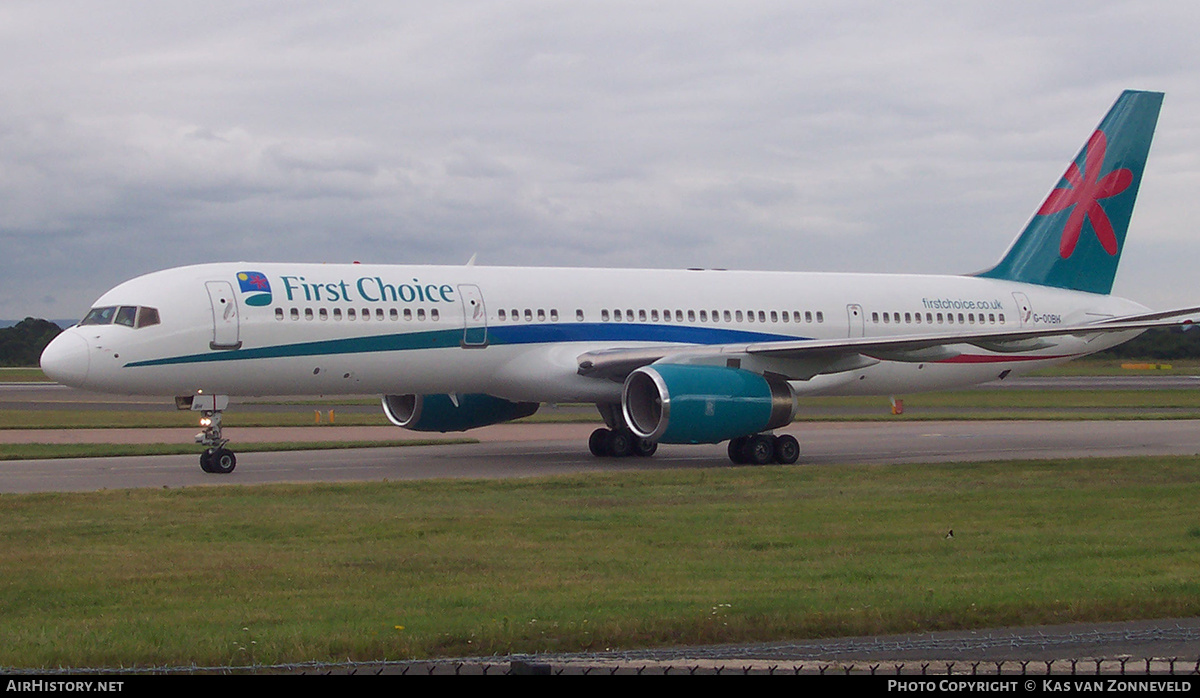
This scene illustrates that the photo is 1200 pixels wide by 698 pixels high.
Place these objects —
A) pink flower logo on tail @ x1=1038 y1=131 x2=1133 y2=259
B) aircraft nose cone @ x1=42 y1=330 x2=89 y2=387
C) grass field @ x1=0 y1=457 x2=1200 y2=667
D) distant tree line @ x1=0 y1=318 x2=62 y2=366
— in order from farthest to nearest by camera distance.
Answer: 1. distant tree line @ x1=0 y1=318 x2=62 y2=366
2. pink flower logo on tail @ x1=1038 y1=131 x2=1133 y2=259
3. aircraft nose cone @ x1=42 y1=330 x2=89 y2=387
4. grass field @ x1=0 y1=457 x2=1200 y2=667

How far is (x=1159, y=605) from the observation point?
33.5 feet

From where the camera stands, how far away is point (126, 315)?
22516mm

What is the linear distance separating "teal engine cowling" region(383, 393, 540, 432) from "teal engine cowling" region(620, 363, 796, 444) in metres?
4.49

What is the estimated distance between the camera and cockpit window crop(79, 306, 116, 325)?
2258 centimetres

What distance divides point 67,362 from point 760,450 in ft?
40.3

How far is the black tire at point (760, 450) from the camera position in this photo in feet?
81.3

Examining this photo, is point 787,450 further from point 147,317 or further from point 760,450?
point 147,317

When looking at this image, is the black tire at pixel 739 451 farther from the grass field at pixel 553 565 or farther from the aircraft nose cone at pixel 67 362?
the aircraft nose cone at pixel 67 362

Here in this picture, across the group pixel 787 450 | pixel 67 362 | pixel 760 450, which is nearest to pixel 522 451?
pixel 760 450

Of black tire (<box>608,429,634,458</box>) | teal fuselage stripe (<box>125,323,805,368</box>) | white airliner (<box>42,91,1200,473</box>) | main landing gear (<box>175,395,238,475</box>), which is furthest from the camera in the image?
black tire (<box>608,429,634,458</box>)

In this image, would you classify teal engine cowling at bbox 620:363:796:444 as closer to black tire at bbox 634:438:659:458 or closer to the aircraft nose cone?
black tire at bbox 634:438:659:458

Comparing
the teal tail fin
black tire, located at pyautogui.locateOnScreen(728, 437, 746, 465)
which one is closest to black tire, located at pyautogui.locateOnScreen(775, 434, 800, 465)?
black tire, located at pyautogui.locateOnScreen(728, 437, 746, 465)

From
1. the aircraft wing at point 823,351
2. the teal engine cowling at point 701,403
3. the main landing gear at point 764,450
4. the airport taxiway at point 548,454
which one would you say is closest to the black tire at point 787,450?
the main landing gear at point 764,450
